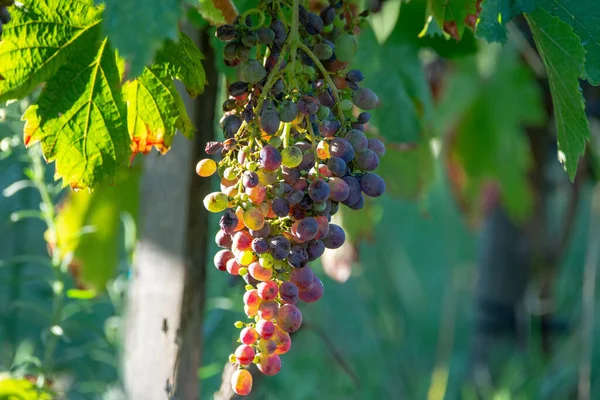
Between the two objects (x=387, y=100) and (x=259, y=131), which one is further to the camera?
(x=387, y=100)

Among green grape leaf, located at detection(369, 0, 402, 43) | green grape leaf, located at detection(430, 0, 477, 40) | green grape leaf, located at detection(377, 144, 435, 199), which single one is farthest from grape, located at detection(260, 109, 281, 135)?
green grape leaf, located at detection(377, 144, 435, 199)

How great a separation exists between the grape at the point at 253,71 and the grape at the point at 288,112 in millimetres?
33

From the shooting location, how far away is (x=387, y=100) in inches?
37.8

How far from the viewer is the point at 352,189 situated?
569 millimetres

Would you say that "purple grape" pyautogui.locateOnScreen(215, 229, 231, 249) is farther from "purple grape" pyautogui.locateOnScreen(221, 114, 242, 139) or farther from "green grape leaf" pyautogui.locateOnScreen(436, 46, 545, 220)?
"green grape leaf" pyautogui.locateOnScreen(436, 46, 545, 220)

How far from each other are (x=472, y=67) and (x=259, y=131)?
1522 millimetres

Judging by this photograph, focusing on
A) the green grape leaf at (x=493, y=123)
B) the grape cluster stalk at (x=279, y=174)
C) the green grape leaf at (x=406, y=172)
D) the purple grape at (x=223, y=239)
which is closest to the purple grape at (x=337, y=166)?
the grape cluster stalk at (x=279, y=174)

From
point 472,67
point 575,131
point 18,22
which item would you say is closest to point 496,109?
point 472,67

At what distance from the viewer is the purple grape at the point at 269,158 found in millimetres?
536

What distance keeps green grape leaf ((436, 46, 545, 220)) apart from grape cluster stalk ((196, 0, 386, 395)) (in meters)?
1.38

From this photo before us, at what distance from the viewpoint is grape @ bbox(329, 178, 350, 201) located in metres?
0.55

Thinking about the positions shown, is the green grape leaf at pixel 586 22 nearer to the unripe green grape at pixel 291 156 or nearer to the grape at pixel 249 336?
the unripe green grape at pixel 291 156

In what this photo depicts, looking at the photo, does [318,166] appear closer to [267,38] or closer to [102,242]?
[267,38]

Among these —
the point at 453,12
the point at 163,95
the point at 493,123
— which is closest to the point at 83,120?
the point at 163,95
